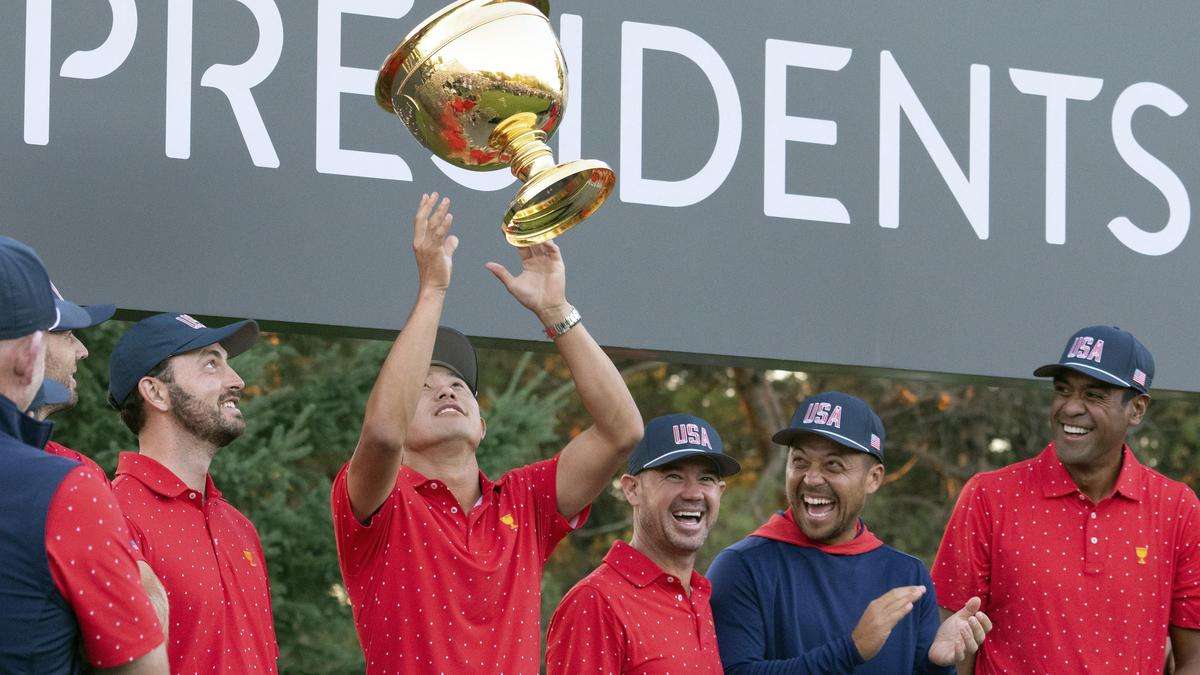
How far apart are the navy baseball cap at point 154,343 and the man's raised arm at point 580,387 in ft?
2.54

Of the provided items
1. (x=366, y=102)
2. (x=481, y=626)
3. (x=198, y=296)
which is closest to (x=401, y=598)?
(x=481, y=626)

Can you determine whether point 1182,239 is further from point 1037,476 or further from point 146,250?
point 146,250

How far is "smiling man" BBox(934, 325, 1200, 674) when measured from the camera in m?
5.43

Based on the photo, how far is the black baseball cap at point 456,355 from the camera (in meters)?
4.87

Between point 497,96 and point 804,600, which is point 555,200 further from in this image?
point 804,600

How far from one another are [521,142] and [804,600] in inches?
68.7

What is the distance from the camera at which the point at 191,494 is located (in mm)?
4527

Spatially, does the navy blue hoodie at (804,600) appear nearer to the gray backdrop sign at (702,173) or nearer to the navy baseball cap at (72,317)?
the gray backdrop sign at (702,173)

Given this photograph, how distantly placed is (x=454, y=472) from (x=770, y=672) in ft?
3.47

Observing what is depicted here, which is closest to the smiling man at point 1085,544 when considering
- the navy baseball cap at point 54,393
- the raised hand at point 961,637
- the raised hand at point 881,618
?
the raised hand at point 961,637

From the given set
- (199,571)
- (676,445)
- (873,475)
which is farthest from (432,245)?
(873,475)

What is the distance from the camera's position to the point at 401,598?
449cm

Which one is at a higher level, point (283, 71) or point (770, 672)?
point (283, 71)

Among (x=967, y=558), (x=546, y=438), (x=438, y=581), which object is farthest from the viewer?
(x=546, y=438)
